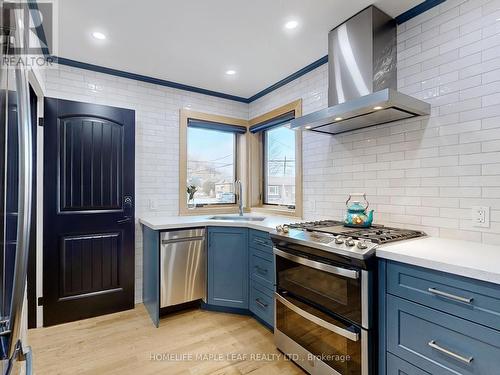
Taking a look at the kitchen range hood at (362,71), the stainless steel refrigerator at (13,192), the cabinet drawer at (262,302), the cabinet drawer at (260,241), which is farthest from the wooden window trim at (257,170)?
the stainless steel refrigerator at (13,192)

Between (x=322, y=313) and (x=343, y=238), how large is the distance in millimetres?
507

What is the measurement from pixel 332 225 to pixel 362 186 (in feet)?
1.41

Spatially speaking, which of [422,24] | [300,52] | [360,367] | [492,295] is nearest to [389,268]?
[492,295]

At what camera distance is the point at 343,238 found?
5.30 feet

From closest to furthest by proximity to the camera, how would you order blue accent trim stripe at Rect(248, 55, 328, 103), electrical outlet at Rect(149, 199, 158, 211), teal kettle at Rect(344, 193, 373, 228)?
1. teal kettle at Rect(344, 193, 373, 228)
2. blue accent trim stripe at Rect(248, 55, 328, 103)
3. electrical outlet at Rect(149, 199, 158, 211)

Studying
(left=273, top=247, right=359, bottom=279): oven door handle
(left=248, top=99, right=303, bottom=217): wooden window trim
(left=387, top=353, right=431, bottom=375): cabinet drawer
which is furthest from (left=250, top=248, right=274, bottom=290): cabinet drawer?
(left=387, top=353, right=431, bottom=375): cabinet drawer

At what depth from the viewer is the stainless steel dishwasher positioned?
249 cm

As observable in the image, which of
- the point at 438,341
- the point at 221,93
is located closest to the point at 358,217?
the point at 438,341

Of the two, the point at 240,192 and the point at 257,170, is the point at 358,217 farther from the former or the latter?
the point at 257,170

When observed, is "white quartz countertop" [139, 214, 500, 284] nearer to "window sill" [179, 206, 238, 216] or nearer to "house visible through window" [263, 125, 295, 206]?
"house visible through window" [263, 125, 295, 206]

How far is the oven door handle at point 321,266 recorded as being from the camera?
1475 mm

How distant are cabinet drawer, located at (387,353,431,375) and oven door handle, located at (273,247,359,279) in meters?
0.45

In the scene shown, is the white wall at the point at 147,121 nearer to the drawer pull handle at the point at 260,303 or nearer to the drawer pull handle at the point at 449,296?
the drawer pull handle at the point at 260,303

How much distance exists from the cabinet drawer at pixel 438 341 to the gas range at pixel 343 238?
0.95 feet
